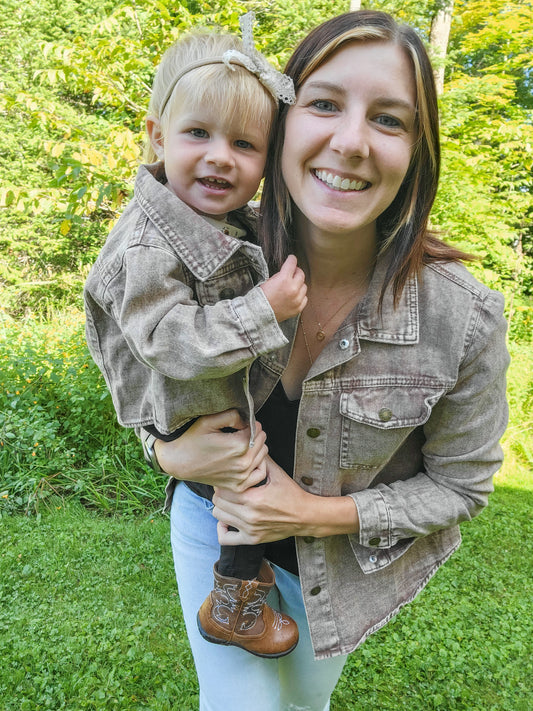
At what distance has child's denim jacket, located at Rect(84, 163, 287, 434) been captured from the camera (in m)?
1.24

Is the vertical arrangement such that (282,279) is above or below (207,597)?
above

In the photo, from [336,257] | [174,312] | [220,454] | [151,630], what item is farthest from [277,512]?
[151,630]

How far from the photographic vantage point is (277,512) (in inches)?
57.5

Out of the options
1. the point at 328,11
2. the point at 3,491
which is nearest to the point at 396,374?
the point at 3,491

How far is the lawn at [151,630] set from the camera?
281 centimetres

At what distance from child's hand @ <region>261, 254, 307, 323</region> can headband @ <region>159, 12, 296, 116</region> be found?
451 millimetres

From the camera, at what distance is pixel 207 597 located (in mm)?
1618

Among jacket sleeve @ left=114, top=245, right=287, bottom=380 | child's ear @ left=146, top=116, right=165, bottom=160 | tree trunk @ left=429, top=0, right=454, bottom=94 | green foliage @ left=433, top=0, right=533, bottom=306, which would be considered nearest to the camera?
jacket sleeve @ left=114, top=245, right=287, bottom=380

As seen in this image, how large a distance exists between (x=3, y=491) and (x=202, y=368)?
3.46m

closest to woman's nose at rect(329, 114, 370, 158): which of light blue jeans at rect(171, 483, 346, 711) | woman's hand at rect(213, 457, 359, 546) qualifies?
woman's hand at rect(213, 457, 359, 546)

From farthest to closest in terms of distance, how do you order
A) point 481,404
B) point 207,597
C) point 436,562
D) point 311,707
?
point 311,707
point 436,562
point 207,597
point 481,404

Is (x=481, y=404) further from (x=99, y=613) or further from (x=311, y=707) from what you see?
(x=99, y=613)

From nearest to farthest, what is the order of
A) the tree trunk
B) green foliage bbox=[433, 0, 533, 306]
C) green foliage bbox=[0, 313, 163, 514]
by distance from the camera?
green foliage bbox=[0, 313, 163, 514]
green foliage bbox=[433, 0, 533, 306]
the tree trunk

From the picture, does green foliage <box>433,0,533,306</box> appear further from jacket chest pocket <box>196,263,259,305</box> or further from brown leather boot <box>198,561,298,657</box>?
brown leather boot <box>198,561,298,657</box>
